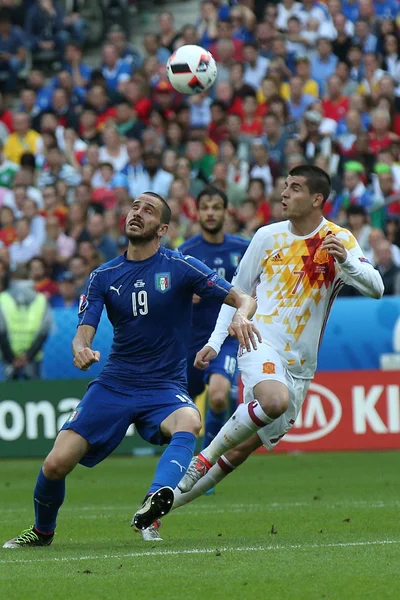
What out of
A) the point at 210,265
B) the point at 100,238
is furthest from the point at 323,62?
the point at 210,265

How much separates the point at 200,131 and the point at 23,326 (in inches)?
199

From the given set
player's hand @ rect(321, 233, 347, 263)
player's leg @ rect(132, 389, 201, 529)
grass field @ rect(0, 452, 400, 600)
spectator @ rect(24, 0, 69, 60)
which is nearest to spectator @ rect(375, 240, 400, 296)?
grass field @ rect(0, 452, 400, 600)

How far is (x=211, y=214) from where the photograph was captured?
1232 centimetres

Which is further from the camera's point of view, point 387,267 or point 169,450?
point 387,267

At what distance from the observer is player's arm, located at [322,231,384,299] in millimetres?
8773

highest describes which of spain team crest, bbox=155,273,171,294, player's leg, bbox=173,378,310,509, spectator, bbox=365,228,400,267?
spectator, bbox=365,228,400,267

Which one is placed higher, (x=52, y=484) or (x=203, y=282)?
(x=203, y=282)

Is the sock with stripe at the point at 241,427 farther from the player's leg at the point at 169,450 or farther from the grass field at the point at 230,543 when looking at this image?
the player's leg at the point at 169,450

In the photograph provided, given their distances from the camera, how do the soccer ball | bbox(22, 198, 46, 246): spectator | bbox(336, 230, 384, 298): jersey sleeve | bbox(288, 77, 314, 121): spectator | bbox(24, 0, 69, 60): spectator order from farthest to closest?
bbox(24, 0, 69, 60): spectator < bbox(288, 77, 314, 121): spectator < bbox(22, 198, 46, 246): spectator < the soccer ball < bbox(336, 230, 384, 298): jersey sleeve

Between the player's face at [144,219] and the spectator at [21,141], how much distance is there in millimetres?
14102

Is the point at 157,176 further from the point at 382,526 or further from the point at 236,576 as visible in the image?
the point at 236,576

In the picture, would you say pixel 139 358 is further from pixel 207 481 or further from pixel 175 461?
pixel 207 481

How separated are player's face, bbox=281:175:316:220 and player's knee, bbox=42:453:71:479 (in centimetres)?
249

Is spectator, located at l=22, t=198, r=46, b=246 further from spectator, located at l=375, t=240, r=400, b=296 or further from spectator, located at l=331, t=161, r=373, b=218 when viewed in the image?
spectator, located at l=375, t=240, r=400, b=296
